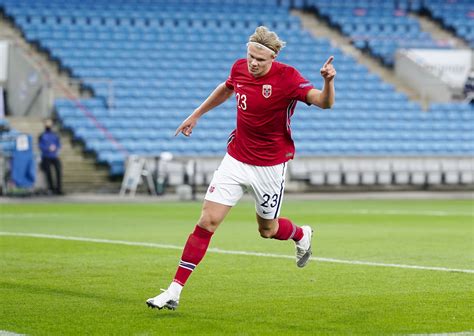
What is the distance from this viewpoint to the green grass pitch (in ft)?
25.7

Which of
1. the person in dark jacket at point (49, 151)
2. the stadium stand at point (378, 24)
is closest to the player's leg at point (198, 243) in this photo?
the person in dark jacket at point (49, 151)

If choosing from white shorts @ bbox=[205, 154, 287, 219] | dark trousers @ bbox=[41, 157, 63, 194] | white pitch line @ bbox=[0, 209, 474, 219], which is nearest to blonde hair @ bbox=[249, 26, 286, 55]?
white shorts @ bbox=[205, 154, 287, 219]

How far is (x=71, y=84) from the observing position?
3638 cm

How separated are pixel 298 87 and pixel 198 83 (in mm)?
28741

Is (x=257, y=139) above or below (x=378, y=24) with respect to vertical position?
above

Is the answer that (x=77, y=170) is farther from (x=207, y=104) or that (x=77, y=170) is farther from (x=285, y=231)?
(x=207, y=104)

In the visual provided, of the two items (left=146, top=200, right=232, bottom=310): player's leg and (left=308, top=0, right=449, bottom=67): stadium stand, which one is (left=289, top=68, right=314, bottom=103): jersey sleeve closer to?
(left=146, top=200, right=232, bottom=310): player's leg

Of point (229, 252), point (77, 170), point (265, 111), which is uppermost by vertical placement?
point (265, 111)

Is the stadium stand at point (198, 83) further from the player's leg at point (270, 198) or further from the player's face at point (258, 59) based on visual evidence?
the player's face at point (258, 59)

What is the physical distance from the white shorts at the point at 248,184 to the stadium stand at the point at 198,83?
2315 cm

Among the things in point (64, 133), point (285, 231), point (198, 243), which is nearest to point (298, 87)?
point (198, 243)

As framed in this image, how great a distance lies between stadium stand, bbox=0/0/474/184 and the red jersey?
23242 mm

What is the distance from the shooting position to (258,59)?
350 inches

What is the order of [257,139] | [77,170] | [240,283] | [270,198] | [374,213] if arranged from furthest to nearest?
[77,170] → [374,213] → [240,283] → [270,198] → [257,139]
